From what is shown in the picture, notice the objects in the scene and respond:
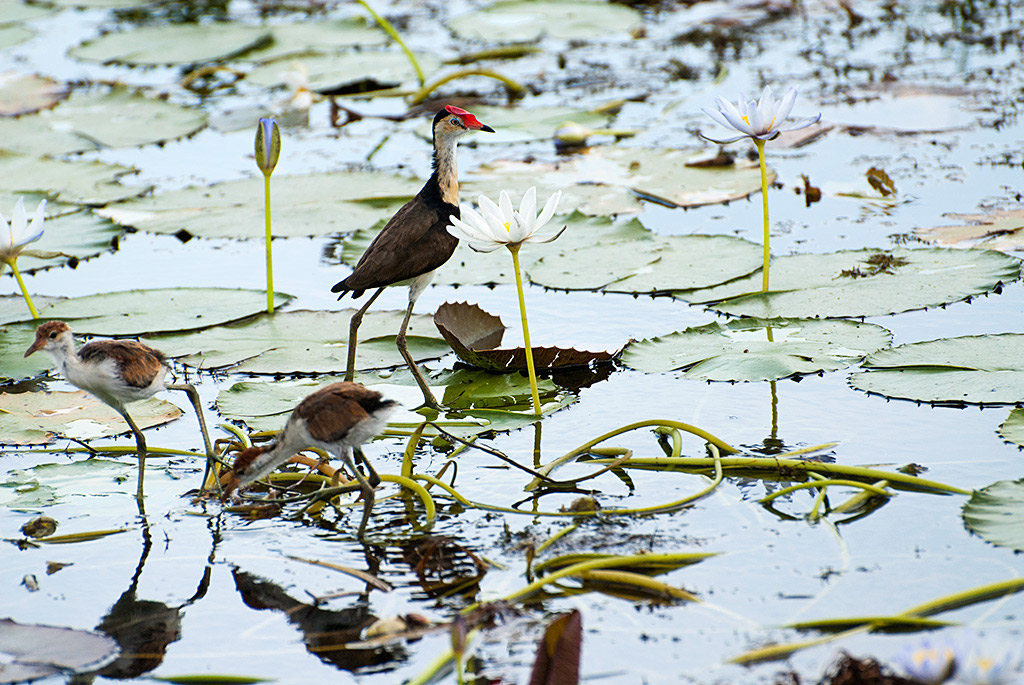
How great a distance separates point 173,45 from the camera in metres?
9.79

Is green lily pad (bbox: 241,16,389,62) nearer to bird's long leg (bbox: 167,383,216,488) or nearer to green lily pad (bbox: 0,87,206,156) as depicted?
green lily pad (bbox: 0,87,206,156)

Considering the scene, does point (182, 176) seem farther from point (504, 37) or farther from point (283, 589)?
point (283, 589)

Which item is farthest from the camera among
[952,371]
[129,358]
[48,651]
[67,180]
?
[67,180]

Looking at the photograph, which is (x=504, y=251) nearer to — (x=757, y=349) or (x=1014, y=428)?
(x=757, y=349)

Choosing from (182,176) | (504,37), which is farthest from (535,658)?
(504,37)

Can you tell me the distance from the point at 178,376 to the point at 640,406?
184 cm

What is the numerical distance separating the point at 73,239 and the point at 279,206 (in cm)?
108

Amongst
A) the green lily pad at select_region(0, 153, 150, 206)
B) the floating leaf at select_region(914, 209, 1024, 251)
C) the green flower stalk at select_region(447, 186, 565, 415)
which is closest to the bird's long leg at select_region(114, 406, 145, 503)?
the green flower stalk at select_region(447, 186, 565, 415)

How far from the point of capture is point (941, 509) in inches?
122

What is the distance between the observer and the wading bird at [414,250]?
4.18 metres

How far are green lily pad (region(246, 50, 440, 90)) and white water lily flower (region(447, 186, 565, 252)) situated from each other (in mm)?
5108

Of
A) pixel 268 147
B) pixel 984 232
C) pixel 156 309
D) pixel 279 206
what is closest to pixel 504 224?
pixel 268 147

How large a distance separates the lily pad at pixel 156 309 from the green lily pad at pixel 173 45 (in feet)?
15.9

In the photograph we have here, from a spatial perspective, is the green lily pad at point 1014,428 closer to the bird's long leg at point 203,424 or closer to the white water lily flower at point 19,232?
the bird's long leg at point 203,424
